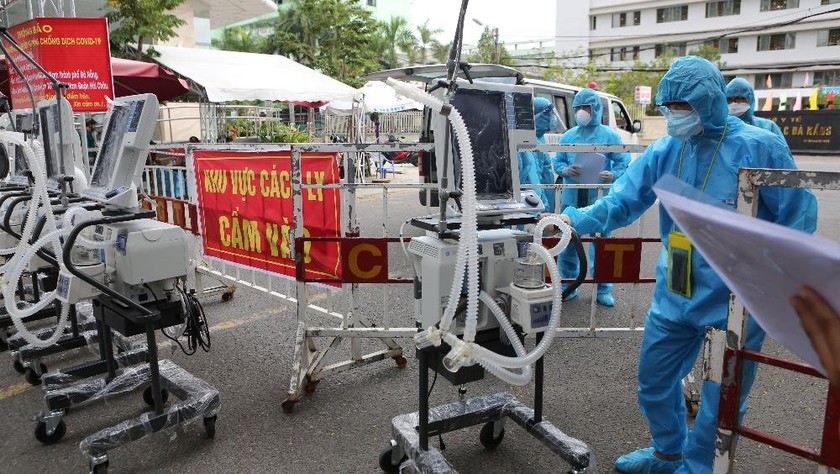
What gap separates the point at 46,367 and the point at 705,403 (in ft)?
13.4

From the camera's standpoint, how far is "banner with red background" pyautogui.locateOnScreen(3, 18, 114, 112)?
Result: 19.8 feet

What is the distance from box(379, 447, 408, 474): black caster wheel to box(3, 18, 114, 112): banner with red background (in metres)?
5.20

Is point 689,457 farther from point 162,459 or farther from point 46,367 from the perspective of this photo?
point 46,367

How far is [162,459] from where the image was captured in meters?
2.97

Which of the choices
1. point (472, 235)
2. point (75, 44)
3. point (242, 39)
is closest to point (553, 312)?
point (472, 235)

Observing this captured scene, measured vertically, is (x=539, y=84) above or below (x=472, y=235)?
above

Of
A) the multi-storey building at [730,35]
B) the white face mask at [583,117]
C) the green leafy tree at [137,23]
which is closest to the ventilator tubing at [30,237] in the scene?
the white face mask at [583,117]

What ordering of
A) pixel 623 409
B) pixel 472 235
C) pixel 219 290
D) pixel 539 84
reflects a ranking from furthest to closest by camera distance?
1. pixel 539 84
2. pixel 219 290
3. pixel 623 409
4. pixel 472 235

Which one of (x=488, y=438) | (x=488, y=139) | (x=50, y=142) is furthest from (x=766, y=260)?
(x=50, y=142)

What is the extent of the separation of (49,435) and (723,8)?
51.2m

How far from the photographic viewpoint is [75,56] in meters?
6.14

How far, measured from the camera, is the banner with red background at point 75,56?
603cm

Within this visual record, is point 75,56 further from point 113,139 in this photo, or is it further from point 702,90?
point 702,90

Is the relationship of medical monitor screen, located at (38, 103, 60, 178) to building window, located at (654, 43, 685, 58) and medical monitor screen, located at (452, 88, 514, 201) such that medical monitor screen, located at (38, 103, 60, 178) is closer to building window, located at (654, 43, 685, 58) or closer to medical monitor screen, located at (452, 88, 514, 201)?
medical monitor screen, located at (452, 88, 514, 201)
